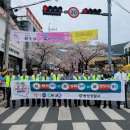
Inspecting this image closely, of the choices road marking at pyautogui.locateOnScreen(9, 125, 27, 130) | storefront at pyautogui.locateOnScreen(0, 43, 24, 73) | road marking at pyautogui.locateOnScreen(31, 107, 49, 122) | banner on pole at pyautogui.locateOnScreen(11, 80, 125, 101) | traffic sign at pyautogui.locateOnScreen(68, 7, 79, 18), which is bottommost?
road marking at pyautogui.locateOnScreen(9, 125, 27, 130)

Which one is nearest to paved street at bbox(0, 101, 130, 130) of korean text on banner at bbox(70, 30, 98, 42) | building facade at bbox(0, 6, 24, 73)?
korean text on banner at bbox(70, 30, 98, 42)

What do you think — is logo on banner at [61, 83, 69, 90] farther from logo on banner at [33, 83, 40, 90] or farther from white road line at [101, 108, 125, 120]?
white road line at [101, 108, 125, 120]

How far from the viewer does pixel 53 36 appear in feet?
94.0

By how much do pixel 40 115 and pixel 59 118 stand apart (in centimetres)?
101

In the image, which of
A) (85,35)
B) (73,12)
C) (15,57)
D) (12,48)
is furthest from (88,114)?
(15,57)

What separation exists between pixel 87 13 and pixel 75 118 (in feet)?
41.1

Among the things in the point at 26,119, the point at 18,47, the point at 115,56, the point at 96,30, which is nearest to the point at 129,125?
the point at 26,119

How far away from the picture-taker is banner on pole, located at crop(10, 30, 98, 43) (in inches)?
1078

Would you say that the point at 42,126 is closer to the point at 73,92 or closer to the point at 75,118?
the point at 75,118

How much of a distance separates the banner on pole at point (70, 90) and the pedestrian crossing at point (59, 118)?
75 cm

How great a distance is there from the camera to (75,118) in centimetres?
1155

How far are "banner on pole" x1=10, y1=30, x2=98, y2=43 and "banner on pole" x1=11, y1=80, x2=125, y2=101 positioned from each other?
12552 mm

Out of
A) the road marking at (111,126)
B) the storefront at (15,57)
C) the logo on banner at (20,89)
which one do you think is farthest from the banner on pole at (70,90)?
the storefront at (15,57)

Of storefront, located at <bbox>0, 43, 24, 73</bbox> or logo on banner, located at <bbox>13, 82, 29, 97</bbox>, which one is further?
storefront, located at <bbox>0, 43, 24, 73</bbox>
